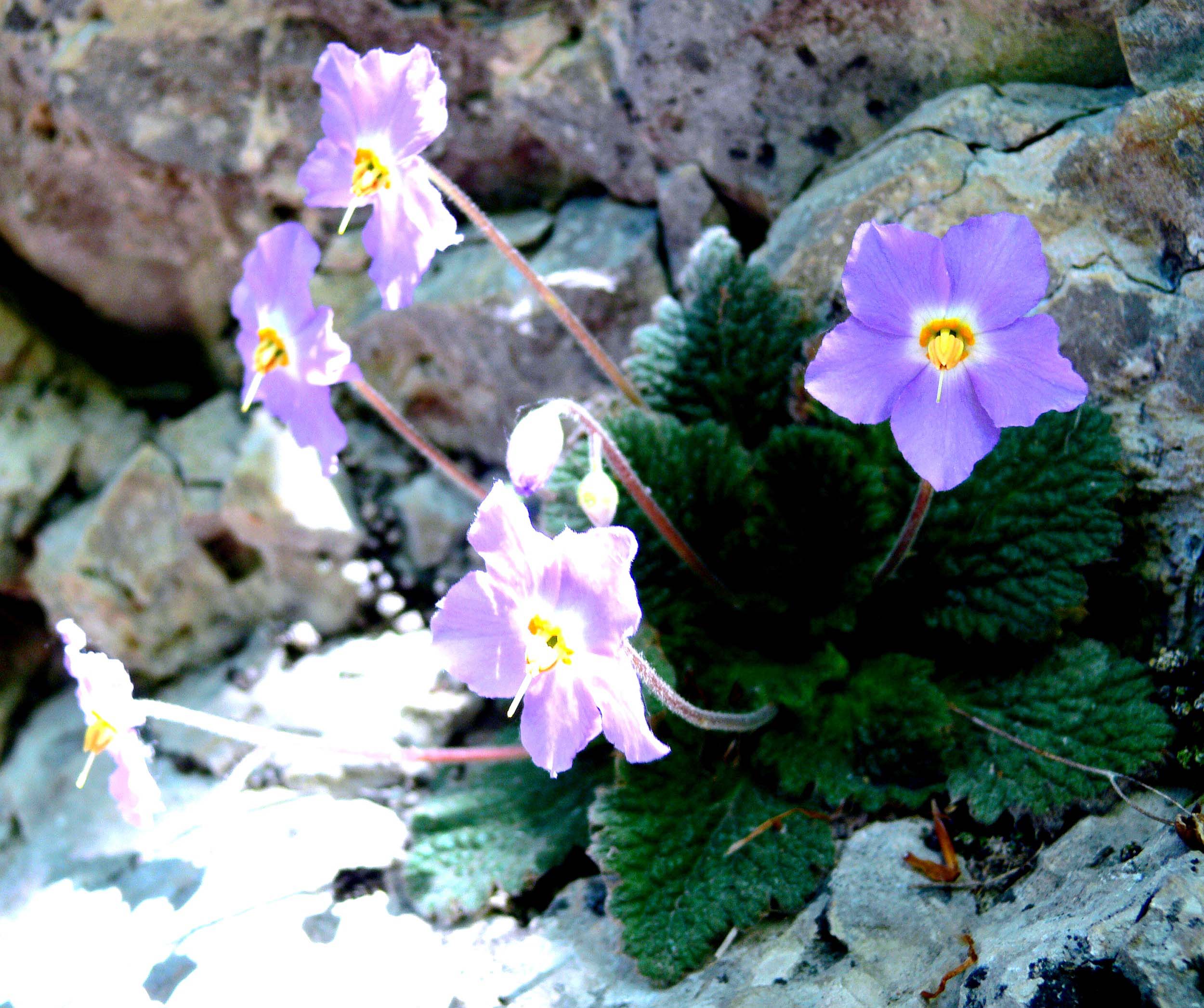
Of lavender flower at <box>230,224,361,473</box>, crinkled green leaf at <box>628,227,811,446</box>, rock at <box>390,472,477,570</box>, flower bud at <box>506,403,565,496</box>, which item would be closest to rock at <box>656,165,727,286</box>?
crinkled green leaf at <box>628,227,811,446</box>

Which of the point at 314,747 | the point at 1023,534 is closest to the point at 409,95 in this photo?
the point at 314,747

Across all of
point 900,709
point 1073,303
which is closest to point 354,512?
point 900,709

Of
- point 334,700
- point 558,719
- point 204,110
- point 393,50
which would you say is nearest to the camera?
point 558,719

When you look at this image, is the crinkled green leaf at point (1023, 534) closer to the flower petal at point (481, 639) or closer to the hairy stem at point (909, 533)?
the hairy stem at point (909, 533)

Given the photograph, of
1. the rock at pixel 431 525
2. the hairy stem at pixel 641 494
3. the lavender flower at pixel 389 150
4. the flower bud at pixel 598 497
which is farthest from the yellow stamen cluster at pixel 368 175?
the rock at pixel 431 525

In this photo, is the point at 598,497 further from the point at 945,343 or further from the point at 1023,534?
the point at 1023,534

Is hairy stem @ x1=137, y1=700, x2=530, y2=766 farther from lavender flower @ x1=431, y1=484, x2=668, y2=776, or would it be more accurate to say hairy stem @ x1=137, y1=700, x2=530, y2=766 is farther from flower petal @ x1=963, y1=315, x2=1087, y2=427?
flower petal @ x1=963, y1=315, x2=1087, y2=427
